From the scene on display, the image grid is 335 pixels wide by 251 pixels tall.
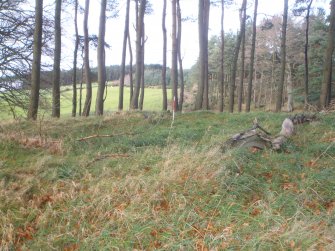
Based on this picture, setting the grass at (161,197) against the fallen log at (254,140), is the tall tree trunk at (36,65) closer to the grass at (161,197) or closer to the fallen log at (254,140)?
the grass at (161,197)

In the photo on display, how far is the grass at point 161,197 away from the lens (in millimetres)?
3197

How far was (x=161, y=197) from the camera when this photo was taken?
13.6ft

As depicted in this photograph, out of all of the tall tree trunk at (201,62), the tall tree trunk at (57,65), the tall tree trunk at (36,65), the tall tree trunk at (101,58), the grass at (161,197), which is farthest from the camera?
the tall tree trunk at (201,62)

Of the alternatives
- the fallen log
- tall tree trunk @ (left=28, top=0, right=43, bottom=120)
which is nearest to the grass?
the fallen log

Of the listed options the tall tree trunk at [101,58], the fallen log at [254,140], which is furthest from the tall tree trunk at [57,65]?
the fallen log at [254,140]

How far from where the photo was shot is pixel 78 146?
675cm

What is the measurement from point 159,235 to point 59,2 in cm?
1108

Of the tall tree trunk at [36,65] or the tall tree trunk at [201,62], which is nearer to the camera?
the tall tree trunk at [36,65]

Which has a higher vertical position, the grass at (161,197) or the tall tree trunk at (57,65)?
the tall tree trunk at (57,65)

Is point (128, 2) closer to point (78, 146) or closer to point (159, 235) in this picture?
point (78, 146)

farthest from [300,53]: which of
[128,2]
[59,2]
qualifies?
[59,2]

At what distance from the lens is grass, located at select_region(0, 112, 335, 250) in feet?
10.5

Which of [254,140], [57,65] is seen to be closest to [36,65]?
[57,65]

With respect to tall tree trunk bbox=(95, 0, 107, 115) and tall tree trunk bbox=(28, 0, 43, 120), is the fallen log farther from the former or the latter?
tall tree trunk bbox=(95, 0, 107, 115)
